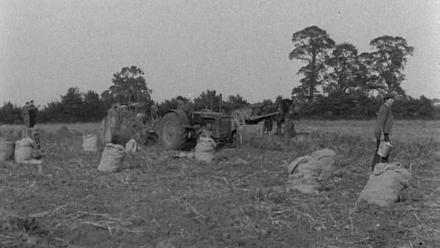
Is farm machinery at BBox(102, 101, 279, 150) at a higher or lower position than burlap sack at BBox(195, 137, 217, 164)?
higher

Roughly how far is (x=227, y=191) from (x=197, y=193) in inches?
19.3

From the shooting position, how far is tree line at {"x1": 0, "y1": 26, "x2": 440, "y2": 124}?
32750 millimetres

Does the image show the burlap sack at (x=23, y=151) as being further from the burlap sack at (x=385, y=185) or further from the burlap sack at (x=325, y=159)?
the burlap sack at (x=385, y=185)

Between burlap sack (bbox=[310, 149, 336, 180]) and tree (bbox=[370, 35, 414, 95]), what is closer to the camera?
burlap sack (bbox=[310, 149, 336, 180])

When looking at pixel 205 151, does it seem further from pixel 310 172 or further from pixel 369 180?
pixel 369 180

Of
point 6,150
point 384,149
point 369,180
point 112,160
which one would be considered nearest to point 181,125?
point 112,160

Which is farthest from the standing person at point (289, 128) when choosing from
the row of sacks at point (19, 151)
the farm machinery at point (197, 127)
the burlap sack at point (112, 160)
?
the row of sacks at point (19, 151)

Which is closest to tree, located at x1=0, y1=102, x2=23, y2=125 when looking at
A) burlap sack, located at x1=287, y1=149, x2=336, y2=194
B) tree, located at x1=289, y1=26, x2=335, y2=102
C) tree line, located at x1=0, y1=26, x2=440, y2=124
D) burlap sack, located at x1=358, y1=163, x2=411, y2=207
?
tree line, located at x1=0, y1=26, x2=440, y2=124

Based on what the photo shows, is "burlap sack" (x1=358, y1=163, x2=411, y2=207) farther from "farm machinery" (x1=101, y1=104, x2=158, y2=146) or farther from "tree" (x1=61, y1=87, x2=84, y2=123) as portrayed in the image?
"tree" (x1=61, y1=87, x2=84, y2=123)

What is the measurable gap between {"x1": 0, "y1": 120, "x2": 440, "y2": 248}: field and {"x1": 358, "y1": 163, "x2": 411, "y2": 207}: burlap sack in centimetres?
17

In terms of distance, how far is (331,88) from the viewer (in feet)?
120

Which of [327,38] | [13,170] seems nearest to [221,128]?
[13,170]

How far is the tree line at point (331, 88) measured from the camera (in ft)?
107

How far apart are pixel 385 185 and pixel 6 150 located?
8.68 metres
